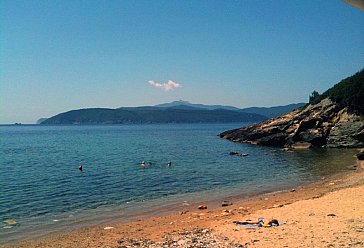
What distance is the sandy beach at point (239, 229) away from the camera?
11656 mm

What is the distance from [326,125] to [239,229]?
60.0 metres

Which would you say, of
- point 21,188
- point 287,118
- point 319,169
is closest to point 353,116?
point 287,118

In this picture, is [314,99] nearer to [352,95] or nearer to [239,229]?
[352,95]

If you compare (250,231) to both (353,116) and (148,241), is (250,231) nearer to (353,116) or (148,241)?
(148,241)

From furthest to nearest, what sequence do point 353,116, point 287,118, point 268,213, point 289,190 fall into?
point 287,118
point 353,116
point 289,190
point 268,213

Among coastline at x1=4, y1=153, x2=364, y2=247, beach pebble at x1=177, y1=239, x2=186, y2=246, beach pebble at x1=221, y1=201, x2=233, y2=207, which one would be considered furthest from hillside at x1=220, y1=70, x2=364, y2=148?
beach pebble at x1=177, y1=239, x2=186, y2=246

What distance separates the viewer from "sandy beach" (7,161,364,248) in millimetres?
11656

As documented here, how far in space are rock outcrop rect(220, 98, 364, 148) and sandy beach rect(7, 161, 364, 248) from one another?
45.9 m

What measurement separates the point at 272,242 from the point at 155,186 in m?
18.0

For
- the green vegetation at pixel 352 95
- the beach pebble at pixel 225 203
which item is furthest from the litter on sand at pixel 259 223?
the green vegetation at pixel 352 95

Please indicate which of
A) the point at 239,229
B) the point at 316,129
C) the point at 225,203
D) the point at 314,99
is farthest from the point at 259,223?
the point at 314,99

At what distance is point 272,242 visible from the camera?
11.4m

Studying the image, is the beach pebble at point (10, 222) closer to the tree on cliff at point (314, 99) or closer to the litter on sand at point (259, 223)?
the litter on sand at point (259, 223)

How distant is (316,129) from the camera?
67188 mm
